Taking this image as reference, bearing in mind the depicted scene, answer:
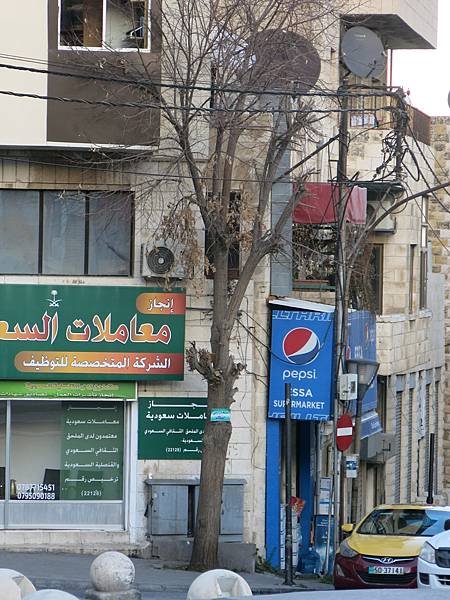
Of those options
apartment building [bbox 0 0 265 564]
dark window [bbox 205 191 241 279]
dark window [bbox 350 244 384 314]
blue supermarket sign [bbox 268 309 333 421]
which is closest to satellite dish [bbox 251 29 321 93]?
apartment building [bbox 0 0 265 564]

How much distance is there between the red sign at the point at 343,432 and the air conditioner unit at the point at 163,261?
372 centimetres

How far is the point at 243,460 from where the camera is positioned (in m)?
21.4

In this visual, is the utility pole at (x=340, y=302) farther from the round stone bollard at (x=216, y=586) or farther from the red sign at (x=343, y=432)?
the round stone bollard at (x=216, y=586)

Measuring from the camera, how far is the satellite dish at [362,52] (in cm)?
2470

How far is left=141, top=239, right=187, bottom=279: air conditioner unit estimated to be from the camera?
20922 mm

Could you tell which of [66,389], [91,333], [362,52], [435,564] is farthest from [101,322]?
[362,52]

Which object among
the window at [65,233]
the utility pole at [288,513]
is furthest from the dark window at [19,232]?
the utility pole at [288,513]

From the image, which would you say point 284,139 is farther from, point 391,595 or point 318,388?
point 391,595

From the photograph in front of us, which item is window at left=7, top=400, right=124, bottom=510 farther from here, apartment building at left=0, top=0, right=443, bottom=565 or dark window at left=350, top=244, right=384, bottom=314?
dark window at left=350, top=244, right=384, bottom=314

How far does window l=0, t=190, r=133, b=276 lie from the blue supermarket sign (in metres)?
2.81

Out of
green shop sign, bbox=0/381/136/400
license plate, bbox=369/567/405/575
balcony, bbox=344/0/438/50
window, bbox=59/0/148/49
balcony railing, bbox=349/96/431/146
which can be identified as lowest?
license plate, bbox=369/567/405/575

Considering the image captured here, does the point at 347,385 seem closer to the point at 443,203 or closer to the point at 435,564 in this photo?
the point at 435,564

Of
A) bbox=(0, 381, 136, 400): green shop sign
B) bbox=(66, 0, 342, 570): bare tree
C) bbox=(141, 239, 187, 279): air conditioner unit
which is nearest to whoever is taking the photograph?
bbox=(66, 0, 342, 570): bare tree

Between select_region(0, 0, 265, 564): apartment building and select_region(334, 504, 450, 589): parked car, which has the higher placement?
select_region(0, 0, 265, 564): apartment building
